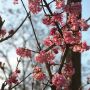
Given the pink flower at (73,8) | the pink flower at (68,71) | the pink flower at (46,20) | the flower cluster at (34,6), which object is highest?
the flower cluster at (34,6)

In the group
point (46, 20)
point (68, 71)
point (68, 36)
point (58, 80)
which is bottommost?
point (58, 80)

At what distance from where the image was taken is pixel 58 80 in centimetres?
521

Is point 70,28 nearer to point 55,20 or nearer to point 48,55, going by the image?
point 55,20

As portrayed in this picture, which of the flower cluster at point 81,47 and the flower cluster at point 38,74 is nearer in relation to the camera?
the flower cluster at point 81,47

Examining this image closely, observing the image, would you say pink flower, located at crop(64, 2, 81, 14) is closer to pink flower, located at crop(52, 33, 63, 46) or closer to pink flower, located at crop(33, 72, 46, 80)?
pink flower, located at crop(52, 33, 63, 46)

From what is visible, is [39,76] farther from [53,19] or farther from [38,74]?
[53,19]

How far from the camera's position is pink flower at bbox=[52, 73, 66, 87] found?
17.0 feet

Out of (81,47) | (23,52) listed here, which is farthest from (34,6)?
(81,47)

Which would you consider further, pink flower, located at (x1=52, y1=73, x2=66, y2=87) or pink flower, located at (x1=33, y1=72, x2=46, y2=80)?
pink flower, located at (x1=33, y1=72, x2=46, y2=80)

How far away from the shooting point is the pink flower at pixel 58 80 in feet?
17.0

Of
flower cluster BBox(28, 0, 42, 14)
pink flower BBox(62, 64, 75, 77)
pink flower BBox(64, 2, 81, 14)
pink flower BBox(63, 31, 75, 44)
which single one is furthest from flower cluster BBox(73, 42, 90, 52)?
flower cluster BBox(28, 0, 42, 14)

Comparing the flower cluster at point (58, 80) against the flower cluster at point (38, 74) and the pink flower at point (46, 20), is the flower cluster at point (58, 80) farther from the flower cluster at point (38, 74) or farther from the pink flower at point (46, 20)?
the pink flower at point (46, 20)

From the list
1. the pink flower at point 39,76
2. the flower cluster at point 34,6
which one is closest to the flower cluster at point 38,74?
the pink flower at point 39,76

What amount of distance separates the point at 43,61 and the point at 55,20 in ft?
2.26
